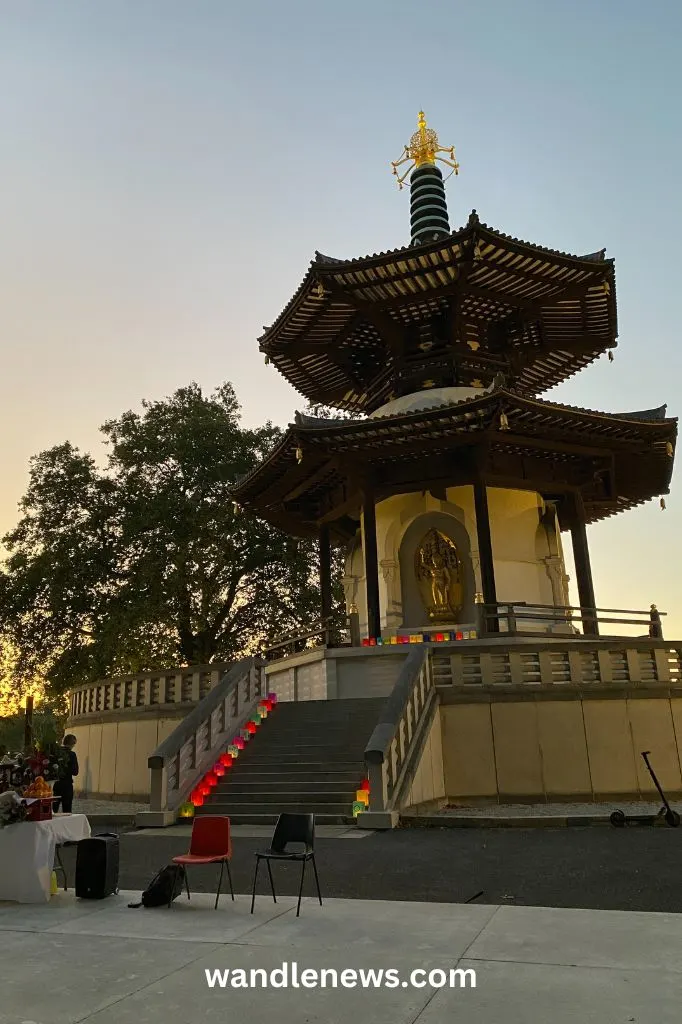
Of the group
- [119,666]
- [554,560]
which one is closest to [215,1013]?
[554,560]

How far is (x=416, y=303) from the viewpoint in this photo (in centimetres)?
2073

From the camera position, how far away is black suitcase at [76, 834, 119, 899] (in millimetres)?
7266

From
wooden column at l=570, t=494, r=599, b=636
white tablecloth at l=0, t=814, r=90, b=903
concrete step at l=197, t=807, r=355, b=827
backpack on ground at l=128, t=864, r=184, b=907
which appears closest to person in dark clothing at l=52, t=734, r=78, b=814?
concrete step at l=197, t=807, r=355, b=827

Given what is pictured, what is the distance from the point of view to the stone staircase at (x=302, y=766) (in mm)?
12586

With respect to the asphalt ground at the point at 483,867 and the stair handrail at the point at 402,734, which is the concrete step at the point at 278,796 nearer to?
the stair handrail at the point at 402,734

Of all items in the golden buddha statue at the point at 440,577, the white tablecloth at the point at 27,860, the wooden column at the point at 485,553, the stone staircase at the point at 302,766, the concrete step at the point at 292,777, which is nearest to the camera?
the white tablecloth at the point at 27,860

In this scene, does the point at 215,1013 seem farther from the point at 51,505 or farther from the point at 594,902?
the point at 51,505

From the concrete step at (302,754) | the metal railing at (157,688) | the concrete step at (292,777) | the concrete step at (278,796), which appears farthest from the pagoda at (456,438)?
the concrete step at (278,796)

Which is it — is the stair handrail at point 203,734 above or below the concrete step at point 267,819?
above

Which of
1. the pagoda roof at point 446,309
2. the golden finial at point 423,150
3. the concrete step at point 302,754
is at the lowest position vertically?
the concrete step at point 302,754

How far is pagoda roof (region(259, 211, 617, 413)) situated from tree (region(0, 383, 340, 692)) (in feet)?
20.2

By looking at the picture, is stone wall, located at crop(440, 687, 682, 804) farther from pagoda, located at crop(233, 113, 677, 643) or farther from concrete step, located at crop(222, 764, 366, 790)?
pagoda, located at crop(233, 113, 677, 643)

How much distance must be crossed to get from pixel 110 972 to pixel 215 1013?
114cm

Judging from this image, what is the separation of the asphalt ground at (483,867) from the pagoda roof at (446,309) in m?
13.4
